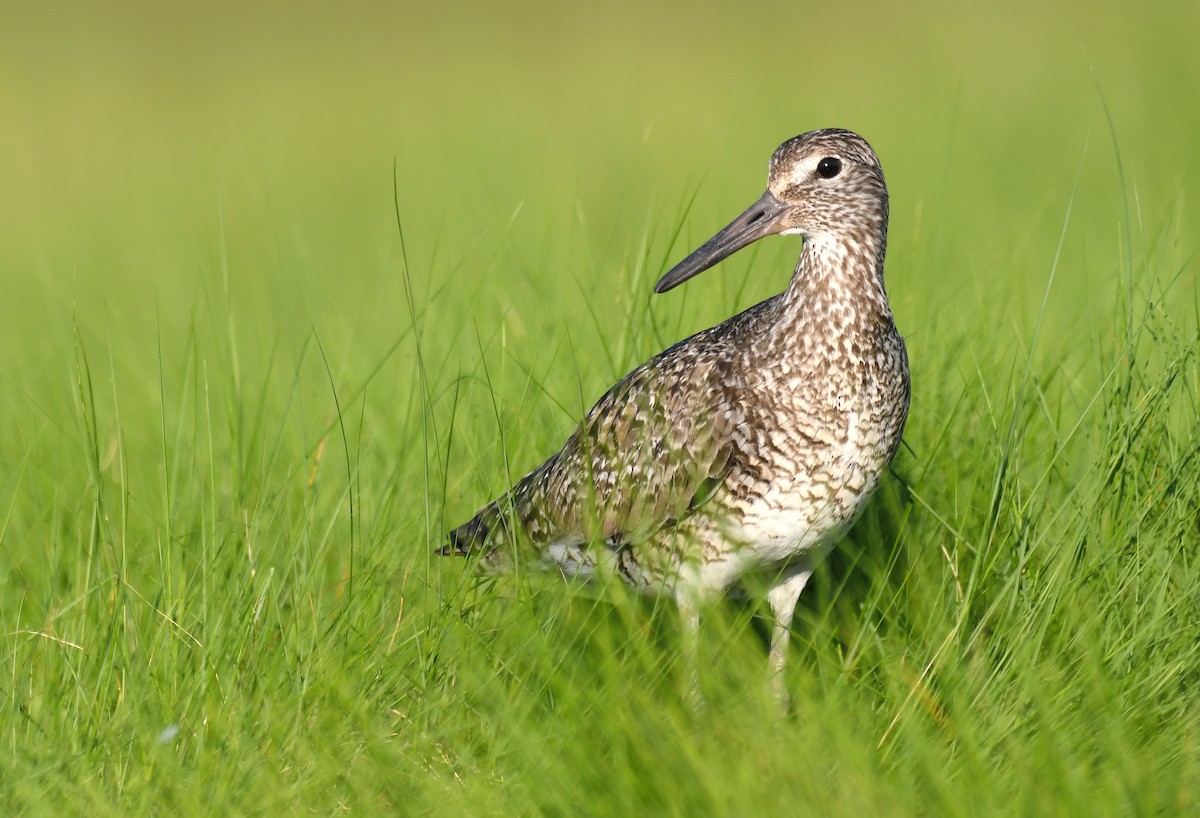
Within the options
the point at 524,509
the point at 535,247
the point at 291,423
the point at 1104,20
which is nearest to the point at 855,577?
the point at 524,509

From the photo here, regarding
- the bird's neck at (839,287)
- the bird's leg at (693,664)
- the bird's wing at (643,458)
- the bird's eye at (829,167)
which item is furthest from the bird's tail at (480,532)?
the bird's eye at (829,167)

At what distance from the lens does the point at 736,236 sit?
5.14 metres

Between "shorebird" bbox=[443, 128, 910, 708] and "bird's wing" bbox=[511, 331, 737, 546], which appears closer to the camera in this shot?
"shorebird" bbox=[443, 128, 910, 708]

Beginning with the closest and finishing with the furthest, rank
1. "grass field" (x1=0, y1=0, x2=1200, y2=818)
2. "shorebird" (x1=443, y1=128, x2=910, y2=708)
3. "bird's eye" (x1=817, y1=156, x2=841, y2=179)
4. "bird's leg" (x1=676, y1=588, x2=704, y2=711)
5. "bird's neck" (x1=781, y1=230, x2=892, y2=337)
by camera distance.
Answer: "grass field" (x1=0, y1=0, x2=1200, y2=818)
"bird's leg" (x1=676, y1=588, x2=704, y2=711)
"shorebird" (x1=443, y1=128, x2=910, y2=708)
"bird's neck" (x1=781, y1=230, x2=892, y2=337)
"bird's eye" (x1=817, y1=156, x2=841, y2=179)

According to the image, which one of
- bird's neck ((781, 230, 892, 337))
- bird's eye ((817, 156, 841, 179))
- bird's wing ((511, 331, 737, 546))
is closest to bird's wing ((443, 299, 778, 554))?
bird's wing ((511, 331, 737, 546))

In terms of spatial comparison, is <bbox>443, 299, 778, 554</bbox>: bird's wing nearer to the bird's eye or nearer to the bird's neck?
the bird's neck

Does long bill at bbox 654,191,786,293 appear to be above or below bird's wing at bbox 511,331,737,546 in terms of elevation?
above

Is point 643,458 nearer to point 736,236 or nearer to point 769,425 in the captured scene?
point 769,425

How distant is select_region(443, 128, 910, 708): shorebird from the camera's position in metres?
4.76

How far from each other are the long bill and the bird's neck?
6.6 inches

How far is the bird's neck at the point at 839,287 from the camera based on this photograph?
487 centimetres

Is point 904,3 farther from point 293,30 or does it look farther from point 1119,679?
point 1119,679

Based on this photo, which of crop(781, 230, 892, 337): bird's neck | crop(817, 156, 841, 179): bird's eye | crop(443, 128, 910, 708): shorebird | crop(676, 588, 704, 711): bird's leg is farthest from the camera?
crop(817, 156, 841, 179): bird's eye

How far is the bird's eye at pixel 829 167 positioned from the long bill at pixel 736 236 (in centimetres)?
19
